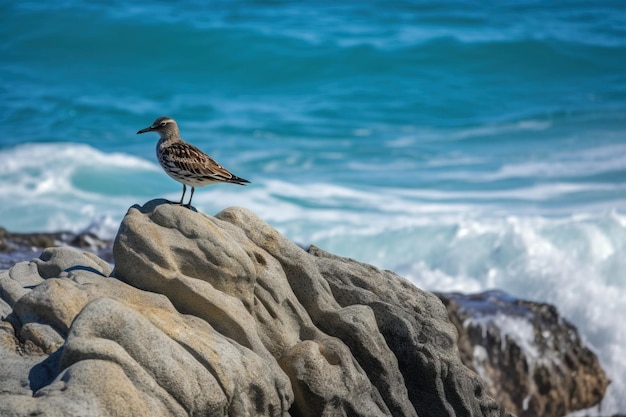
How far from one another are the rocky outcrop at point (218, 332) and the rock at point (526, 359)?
3201 mm

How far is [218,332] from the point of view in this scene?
7109 millimetres

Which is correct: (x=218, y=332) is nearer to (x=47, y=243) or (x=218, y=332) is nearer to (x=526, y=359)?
(x=526, y=359)

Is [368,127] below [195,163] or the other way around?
below

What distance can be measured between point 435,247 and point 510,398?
534 centimetres

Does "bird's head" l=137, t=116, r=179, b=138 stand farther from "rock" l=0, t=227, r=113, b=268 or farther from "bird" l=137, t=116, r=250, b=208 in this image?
"rock" l=0, t=227, r=113, b=268

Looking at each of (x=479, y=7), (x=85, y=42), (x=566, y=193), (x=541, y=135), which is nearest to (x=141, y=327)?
(x=566, y=193)

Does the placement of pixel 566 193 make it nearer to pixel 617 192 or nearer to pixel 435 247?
pixel 617 192

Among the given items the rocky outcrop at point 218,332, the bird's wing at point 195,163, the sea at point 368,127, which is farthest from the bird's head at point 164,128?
the sea at point 368,127

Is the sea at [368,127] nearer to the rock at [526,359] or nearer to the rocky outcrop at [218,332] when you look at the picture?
the rock at [526,359]

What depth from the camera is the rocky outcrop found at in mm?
6223

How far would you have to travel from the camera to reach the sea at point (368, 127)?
54.4ft

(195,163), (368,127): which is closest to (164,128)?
(195,163)

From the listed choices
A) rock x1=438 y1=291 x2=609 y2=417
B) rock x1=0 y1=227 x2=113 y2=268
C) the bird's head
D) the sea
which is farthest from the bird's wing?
the sea

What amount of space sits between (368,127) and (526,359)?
49.5ft
